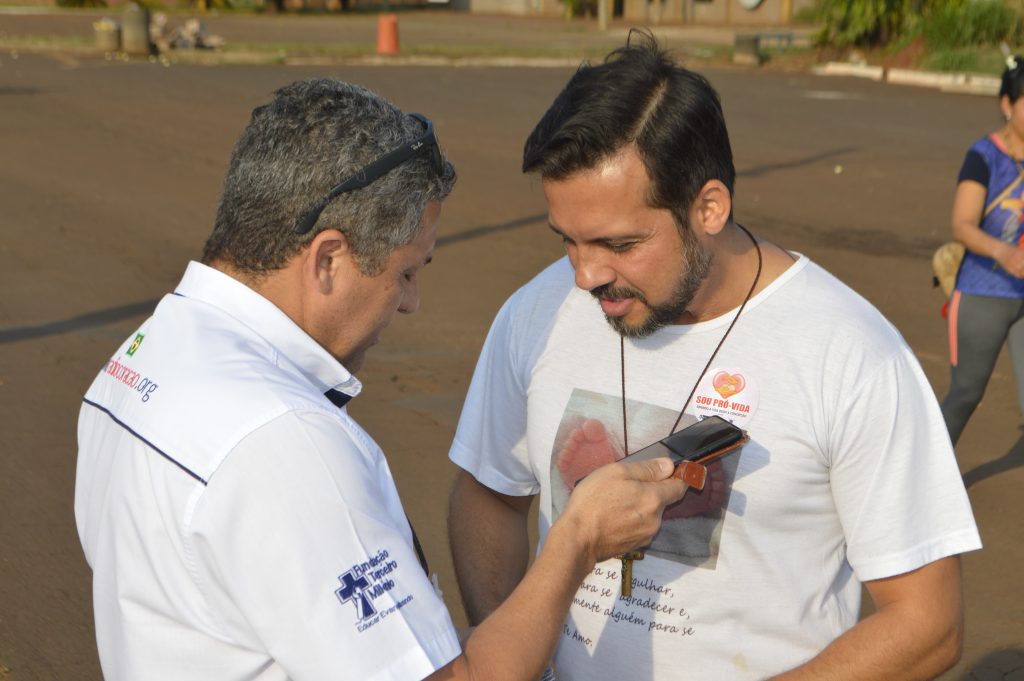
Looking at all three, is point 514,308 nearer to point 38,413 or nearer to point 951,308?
point 951,308

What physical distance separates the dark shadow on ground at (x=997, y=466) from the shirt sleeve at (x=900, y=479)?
14.5 feet

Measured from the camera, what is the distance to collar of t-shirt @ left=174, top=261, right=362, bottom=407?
2.23m

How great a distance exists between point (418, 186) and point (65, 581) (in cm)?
385

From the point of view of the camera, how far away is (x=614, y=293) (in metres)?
2.83

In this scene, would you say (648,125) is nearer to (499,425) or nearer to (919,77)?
(499,425)

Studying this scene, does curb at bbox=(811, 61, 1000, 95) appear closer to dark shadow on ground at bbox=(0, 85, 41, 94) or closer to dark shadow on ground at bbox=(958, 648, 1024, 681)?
dark shadow on ground at bbox=(0, 85, 41, 94)

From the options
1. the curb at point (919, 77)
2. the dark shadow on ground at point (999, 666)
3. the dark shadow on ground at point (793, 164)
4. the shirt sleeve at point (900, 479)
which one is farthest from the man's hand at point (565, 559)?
the curb at point (919, 77)

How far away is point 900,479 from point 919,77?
84.7 feet

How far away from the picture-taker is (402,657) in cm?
199

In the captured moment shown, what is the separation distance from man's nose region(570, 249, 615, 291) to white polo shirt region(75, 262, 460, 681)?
86 cm

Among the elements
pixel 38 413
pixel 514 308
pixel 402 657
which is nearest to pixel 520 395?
pixel 514 308

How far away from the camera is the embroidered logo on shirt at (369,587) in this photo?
195 centimetres

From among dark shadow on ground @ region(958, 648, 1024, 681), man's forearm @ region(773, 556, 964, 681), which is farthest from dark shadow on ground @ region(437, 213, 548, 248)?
man's forearm @ region(773, 556, 964, 681)

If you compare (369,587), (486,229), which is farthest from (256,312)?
(486,229)
